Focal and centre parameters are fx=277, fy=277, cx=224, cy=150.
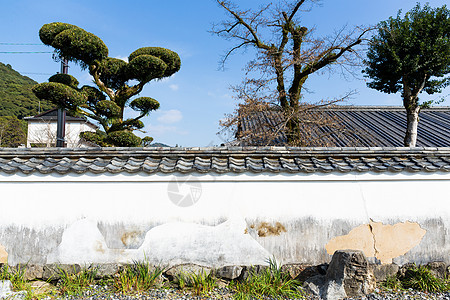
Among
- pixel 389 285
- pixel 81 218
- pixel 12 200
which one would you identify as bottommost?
pixel 389 285

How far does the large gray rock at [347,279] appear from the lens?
164 inches

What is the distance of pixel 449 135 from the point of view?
1251 cm

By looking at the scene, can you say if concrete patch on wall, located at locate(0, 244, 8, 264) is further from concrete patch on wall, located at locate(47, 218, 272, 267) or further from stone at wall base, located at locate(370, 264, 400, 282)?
stone at wall base, located at locate(370, 264, 400, 282)

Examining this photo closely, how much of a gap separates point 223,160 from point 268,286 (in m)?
2.30

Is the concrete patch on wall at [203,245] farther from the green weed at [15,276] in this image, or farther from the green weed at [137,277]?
the green weed at [15,276]

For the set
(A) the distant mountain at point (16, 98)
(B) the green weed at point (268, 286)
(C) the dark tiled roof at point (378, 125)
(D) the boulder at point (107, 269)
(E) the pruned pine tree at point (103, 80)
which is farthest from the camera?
(A) the distant mountain at point (16, 98)

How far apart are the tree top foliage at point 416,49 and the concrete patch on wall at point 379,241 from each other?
23.6ft

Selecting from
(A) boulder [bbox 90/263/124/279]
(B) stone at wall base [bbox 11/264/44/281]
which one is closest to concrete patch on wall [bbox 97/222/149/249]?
(A) boulder [bbox 90/263/124/279]

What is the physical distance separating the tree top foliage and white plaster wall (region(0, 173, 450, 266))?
21.3ft

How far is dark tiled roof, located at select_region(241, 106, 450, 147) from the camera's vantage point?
1169 centimetres

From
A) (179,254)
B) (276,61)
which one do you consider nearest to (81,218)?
(179,254)

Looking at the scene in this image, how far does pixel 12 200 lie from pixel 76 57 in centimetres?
703

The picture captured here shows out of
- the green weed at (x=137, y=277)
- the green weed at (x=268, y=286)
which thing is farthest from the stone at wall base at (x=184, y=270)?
the green weed at (x=268, y=286)

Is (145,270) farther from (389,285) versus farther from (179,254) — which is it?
(389,285)
